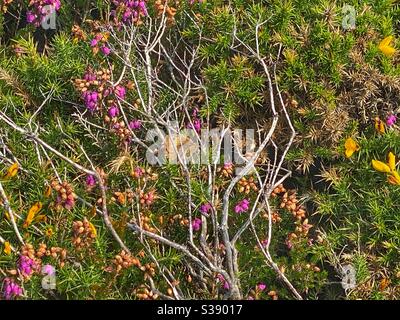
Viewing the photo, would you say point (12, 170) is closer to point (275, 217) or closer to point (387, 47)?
point (275, 217)

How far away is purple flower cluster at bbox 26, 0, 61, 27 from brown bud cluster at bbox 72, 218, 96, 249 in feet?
4.18

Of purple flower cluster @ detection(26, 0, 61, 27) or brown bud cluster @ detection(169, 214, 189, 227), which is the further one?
purple flower cluster @ detection(26, 0, 61, 27)

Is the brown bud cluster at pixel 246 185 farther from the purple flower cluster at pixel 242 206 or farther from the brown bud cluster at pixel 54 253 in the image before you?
the brown bud cluster at pixel 54 253

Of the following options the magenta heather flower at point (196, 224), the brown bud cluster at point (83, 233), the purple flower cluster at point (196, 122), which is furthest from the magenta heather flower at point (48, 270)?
the purple flower cluster at point (196, 122)

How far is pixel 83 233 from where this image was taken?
311 centimetres

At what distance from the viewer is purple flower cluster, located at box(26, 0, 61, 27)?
3838 mm

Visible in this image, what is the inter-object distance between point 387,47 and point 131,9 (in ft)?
4.21

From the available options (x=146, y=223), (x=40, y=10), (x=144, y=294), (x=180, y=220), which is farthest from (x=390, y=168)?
(x=40, y=10)

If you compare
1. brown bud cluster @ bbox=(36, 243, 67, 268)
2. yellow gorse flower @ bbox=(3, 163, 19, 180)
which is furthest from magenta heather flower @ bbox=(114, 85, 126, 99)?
brown bud cluster @ bbox=(36, 243, 67, 268)

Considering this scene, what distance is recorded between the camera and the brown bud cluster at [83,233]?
3078mm

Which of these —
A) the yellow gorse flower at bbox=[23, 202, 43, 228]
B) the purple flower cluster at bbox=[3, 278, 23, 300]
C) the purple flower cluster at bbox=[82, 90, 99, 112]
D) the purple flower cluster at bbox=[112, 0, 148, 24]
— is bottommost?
the purple flower cluster at bbox=[3, 278, 23, 300]

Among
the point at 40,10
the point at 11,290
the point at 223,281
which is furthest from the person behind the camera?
the point at 40,10

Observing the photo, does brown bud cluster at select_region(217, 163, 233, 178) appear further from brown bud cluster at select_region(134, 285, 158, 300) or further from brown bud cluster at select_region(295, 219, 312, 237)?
brown bud cluster at select_region(134, 285, 158, 300)
